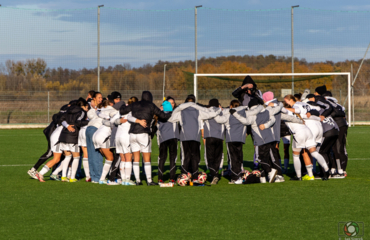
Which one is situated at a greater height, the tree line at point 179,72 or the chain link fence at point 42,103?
the tree line at point 179,72

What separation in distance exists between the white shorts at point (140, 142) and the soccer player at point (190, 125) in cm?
67

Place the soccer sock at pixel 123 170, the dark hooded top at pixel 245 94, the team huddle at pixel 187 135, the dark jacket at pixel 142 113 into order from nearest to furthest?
A: the dark jacket at pixel 142 113, the team huddle at pixel 187 135, the soccer sock at pixel 123 170, the dark hooded top at pixel 245 94

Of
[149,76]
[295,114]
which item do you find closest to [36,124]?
Answer: [149,76]

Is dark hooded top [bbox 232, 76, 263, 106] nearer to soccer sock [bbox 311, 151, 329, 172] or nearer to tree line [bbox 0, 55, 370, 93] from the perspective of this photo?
soccer sock [bbox 311, 151, 329, 172]

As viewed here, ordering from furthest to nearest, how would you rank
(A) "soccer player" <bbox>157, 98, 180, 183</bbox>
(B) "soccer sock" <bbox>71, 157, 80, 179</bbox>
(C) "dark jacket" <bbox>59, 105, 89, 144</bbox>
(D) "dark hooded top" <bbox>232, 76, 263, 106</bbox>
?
(D) "dark hooded top" <bbox>232, 76, 263, 106</bbox>, (B) "soccer sock" <bbox>71, 157, 80, 179</bbox>, (C) "dark jacket" <bbox>59, 105, 89, 144</bbox>, (A) "soccer player" <bbox>157, 98, 180, 183</bbox>

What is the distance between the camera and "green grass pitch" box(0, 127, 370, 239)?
18.6 ft

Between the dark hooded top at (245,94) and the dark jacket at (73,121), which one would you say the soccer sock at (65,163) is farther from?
the dark hooded top at (245,94)

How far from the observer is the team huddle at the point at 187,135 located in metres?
9.30

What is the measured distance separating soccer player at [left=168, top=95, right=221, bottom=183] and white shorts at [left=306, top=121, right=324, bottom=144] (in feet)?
6.63

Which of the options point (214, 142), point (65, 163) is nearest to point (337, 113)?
point (214, 142)

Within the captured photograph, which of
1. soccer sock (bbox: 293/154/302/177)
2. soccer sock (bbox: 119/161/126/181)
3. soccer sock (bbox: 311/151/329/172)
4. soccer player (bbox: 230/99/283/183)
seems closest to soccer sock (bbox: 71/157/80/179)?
soccer sock (bbox: 119/161/126/181)

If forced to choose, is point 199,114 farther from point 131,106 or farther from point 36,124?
point 36,124

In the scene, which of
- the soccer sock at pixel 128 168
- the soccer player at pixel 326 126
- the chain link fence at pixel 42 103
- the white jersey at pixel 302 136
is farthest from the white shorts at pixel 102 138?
the chain link fence at pixel 42 103

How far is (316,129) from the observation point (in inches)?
382
